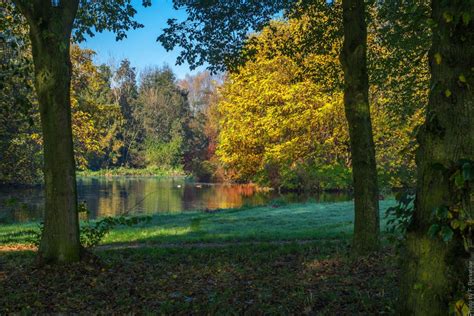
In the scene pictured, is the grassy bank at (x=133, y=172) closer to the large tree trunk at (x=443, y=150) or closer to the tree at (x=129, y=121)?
the tree at (x=129, y=121)

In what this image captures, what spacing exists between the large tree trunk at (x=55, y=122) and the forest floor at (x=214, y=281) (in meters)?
0.46

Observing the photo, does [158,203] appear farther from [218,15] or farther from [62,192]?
[62,192]

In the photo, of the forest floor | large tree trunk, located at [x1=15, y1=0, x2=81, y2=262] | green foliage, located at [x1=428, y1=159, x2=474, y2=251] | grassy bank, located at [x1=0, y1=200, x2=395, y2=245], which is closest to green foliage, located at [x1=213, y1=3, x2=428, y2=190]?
grassy bank, located at [x1=0, y1=200, x2=395, y2=245]

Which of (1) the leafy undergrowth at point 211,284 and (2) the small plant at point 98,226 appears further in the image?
(2) the small plant at point 98,226

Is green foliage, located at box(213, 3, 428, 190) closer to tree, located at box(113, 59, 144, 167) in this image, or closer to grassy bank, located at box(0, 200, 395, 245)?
grassy bank, located at box(0, 200, 395, 245)

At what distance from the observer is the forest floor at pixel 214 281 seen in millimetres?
4930

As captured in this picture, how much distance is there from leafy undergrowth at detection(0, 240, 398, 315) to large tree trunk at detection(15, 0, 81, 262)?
1.51 ft

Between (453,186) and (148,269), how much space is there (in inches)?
219

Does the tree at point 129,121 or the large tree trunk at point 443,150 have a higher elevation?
the tree at point 129,121

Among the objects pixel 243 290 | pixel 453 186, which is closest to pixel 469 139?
pixel 453 186

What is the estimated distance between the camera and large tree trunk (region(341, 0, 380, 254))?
23.8ft

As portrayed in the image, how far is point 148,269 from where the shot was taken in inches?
288

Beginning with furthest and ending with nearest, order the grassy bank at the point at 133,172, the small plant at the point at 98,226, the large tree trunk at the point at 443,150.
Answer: the grassy bank at the point at 133,172 → the small plant at the point at 98,226 → the large tree trunk at the point at 443,150

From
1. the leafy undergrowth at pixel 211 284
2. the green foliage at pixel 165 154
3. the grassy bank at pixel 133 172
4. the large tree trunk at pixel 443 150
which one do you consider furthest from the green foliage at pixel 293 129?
the green foliage at pixel 165 154
